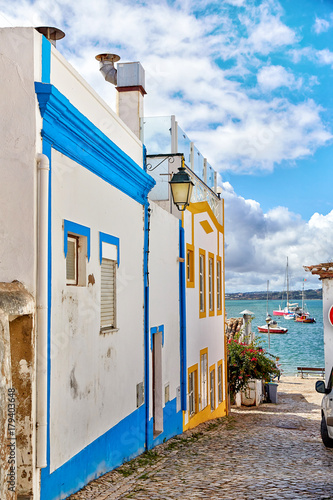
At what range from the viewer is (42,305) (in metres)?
6.09

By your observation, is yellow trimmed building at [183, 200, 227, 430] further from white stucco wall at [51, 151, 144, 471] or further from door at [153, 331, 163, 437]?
white stucco wall at [51, 151, 144, 471]

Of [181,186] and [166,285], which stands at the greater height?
[181,186]

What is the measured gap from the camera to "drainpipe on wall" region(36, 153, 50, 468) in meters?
6.05

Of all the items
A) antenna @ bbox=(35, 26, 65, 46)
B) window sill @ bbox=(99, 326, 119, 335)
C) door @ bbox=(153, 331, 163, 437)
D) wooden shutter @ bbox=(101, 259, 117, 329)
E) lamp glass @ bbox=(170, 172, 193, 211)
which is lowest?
door @ bbox=(153, 331, 163, 437)

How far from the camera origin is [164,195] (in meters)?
14.7

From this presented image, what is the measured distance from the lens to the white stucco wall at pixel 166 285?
39.1ft

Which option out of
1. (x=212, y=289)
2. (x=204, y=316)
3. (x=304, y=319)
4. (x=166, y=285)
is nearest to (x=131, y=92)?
(x=166, y=285)

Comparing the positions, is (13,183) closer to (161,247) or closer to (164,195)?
(161,247)

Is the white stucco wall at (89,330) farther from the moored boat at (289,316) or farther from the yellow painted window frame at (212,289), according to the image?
the moored boat at (289,316)

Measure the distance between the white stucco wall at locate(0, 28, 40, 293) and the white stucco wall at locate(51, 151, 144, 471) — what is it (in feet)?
1.53

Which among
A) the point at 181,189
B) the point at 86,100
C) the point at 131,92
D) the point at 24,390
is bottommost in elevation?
the point at 24,390

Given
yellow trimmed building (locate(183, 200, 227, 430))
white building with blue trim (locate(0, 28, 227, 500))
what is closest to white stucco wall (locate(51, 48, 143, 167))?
white building with blue trim (locate(0, 28, 227, 500))

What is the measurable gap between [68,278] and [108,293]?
1.76 m

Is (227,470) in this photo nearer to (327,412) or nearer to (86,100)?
(327,412)
